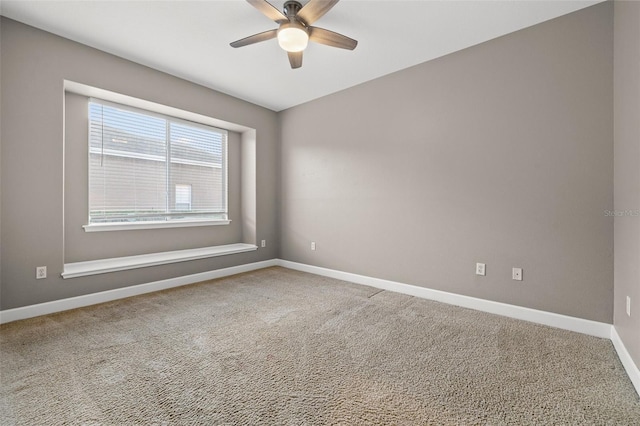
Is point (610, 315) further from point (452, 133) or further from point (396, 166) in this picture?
point (396, 166)

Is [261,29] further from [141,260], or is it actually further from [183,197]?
[141,260]

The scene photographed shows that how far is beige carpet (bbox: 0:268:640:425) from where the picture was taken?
1.38 meters

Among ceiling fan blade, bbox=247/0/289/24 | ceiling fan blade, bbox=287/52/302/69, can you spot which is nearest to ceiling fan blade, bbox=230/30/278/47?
ceiling fan blade, bbox=247/0/289/24

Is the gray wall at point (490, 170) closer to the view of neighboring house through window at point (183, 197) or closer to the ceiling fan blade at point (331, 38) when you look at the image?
the ceiling fan blade at point (331, 38)

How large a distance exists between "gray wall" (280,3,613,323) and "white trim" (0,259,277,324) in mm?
1641

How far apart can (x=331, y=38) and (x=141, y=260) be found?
3126 millimetres

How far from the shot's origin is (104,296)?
2938 millimetres

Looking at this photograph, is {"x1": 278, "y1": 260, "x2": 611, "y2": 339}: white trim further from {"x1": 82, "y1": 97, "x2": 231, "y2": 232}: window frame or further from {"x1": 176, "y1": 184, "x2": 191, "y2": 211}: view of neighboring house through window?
{"x1": 176, "y1": 184, "x2": 191, "y2": 211}: view of neighboring house through window

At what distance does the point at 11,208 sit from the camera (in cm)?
244

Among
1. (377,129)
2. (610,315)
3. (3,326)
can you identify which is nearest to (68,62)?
(3,326)

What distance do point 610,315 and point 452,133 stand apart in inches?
78.4

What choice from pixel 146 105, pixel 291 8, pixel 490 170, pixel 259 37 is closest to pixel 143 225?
pixel 146 105

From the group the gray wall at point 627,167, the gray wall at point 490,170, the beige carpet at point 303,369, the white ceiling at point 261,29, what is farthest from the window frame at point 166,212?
the gray wall at point 627,167

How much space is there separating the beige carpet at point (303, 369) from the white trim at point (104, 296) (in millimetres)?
135
